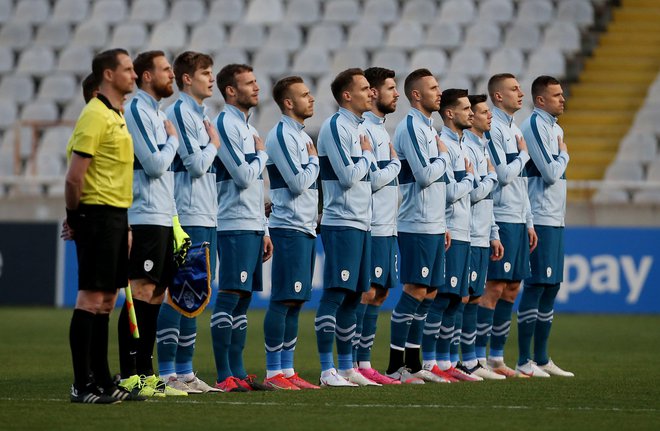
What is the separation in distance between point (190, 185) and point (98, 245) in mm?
1246

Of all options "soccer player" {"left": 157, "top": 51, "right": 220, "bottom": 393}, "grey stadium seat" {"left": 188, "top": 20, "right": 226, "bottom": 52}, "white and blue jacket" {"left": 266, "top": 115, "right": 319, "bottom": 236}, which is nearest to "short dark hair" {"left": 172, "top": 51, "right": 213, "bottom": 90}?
"soccer player" {"left": 157, "top": 51, "right": 220, "bottom": 393}

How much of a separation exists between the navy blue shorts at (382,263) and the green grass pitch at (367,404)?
2.78 ft

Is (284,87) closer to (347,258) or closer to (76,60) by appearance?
(347,258)

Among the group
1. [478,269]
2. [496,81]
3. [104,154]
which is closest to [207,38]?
[496,81]

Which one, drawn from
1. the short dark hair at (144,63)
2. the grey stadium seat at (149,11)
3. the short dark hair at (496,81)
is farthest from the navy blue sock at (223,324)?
the grey stadium seat at (149,11)

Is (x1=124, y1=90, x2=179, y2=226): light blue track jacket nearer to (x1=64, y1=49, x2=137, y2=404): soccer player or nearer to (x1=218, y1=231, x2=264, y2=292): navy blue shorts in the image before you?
(x1=64, y1=49, x2=137, y2=404): soccer player

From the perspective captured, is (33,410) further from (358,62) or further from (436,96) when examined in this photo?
(358,62)

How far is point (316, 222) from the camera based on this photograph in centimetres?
987

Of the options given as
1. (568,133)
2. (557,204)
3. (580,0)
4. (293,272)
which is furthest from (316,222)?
(580,0)

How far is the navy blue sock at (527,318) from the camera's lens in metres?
11.4

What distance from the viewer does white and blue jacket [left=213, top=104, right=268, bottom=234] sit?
9.35m

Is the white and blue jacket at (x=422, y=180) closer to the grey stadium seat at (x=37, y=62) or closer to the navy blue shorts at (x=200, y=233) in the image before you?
the navy blue shorts at (x=200, y=233)

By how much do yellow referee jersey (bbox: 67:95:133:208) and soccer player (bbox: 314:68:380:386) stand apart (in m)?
2.05

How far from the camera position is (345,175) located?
9.84 m
